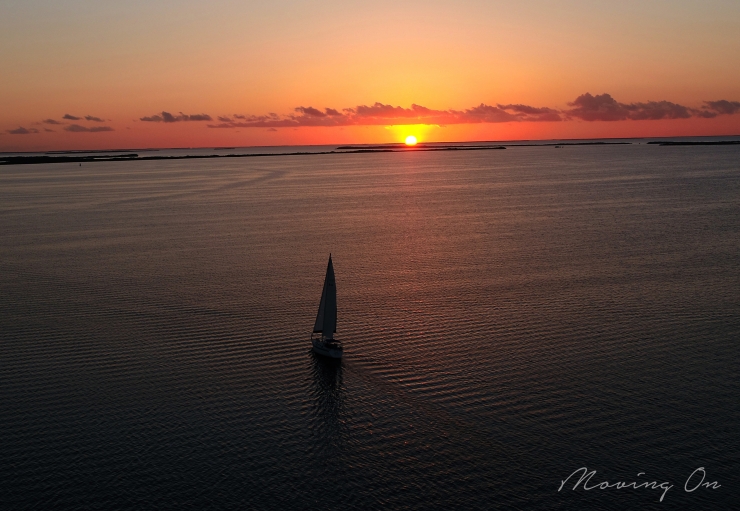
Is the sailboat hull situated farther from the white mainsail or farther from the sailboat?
the white mainsail

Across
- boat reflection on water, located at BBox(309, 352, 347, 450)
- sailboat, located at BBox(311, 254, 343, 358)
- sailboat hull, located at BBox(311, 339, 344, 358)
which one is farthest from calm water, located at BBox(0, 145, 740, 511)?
sailboat, located at BBox(311, 254, 343, 358)

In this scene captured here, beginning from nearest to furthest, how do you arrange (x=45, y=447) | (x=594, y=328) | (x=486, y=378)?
(x=45, y=447) → (x=486, y=378) → (x=594, y=328)

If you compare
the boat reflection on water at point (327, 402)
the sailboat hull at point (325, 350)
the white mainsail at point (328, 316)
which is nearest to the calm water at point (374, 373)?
the boat reflection on water at point (327, 402)

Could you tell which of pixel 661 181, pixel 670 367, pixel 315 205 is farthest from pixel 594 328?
pixel 661 181

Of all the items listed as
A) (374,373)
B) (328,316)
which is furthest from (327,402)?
(328,316)

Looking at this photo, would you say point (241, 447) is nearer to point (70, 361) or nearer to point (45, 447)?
point (45, 447)

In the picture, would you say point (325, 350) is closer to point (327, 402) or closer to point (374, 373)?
point (374, 373)

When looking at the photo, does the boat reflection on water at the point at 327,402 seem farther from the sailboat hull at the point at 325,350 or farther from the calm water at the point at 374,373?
the sailboat hull at the point at 325,350
